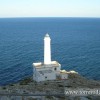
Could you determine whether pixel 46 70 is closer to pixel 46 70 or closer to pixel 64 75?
pixel 46 70

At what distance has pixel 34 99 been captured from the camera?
926 inches

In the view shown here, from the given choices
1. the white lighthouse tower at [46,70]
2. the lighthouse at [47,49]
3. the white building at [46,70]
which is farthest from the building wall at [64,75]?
the lighthouse at [47,49]

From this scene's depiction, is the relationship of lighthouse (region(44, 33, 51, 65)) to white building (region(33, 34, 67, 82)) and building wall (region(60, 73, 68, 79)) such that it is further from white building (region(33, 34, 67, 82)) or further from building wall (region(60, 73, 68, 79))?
building wall (region(60, 73, 68, 79))

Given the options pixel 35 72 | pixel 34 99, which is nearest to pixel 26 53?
pixel 35 72

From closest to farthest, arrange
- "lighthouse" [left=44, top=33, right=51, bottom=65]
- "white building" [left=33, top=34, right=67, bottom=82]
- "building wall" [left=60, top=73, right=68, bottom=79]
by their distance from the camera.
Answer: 1. "white building" [left=33, top=34, right=67, bottom=82]
2. "building wall" [left=60, top=73, right=68, bottom=79]
3. "lighthouse" [left=44, top=33, right=51, bottom=65]

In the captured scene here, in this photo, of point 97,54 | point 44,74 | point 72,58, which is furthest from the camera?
point 97,54

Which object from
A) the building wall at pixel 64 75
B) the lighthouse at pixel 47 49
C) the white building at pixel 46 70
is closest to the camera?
the white building at pixel 46 70

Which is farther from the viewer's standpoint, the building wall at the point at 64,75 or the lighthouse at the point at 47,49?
the lighthouse at the point at 47,49

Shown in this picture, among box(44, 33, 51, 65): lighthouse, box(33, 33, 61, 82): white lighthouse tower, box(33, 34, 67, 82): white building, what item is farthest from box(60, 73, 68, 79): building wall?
box(44, 33, 51, 65): lighthouse

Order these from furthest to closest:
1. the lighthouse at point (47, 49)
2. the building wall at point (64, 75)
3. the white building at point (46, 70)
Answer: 1. the lighthouse at point (47, 49)
2. the building wall at point (64, 75)
3. the white building at point (46, 70)

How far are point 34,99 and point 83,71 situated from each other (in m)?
34.9

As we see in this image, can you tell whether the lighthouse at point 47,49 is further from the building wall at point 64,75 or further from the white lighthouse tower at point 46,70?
the building wall at point 64,75

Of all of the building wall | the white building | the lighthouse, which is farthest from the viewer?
the lighthouse

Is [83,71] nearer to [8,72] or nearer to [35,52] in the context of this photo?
[8,72]
